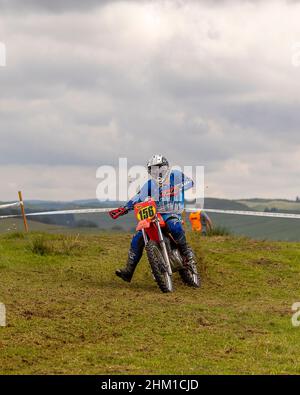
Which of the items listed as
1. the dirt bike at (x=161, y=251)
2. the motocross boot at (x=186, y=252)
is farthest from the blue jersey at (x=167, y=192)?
the motocross boot at (x=186, y=252)

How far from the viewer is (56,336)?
1077 centimetres

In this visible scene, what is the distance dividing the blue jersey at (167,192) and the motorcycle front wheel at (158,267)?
82 cm

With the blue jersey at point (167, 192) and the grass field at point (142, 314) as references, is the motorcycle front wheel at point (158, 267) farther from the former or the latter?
the blue jersey at point (167, 192)

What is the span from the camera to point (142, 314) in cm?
1203

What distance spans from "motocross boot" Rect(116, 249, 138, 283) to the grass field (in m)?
0.20

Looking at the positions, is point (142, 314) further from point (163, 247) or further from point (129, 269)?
point (129, 269)

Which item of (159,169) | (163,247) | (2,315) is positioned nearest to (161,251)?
(163,247)

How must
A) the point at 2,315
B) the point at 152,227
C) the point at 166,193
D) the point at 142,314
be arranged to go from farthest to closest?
the point at 166,193 → the point at 152,227 → the point at 142,314 → the point at 2,315

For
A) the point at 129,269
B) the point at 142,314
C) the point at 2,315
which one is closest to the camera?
the point at 2,315

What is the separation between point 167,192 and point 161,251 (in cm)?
104

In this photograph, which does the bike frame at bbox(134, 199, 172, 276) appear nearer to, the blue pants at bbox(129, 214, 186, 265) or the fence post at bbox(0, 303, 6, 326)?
the blue pants at bbox(129, 214, 186, 265)

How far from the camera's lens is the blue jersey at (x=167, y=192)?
1506 cm
